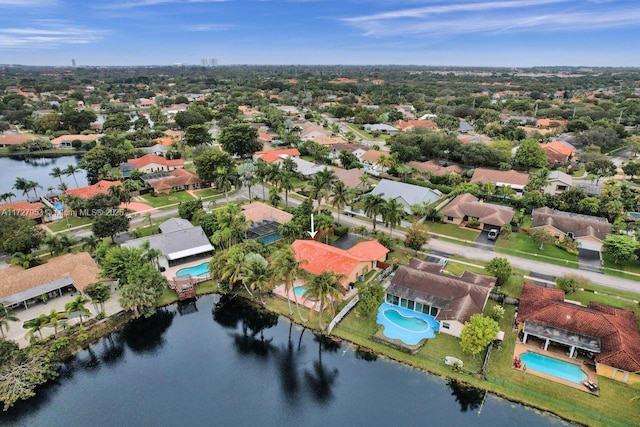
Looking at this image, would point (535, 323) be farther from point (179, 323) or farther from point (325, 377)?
point (179, 323)

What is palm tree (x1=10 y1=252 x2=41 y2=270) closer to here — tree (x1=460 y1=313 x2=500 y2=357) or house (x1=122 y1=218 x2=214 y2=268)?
house (x1=122 y1=218 x2=214 y2=268)

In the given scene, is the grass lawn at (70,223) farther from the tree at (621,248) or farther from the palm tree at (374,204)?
the tree at (621,248)

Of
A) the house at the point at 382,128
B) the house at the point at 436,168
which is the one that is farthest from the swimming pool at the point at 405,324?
the house at the point at 382,128

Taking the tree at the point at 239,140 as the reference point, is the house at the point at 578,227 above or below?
below

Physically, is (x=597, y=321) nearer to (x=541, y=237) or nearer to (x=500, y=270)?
(x=500, y=270)

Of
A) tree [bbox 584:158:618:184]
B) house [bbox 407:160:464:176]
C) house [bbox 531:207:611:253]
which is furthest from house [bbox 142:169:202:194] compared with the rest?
tree [bbox 584:158:618:184]

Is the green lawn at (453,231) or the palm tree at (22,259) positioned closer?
the palm tree at (22,259)
